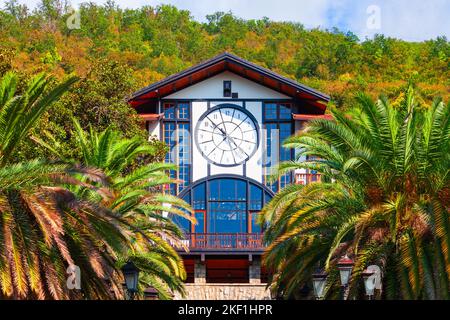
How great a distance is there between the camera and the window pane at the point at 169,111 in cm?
5244

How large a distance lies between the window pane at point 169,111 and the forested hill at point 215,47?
29.7 meters

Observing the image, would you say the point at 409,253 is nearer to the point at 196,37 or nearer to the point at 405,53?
the point at 405,53

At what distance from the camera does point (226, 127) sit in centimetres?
5231

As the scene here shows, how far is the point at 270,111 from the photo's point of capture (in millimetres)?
52438

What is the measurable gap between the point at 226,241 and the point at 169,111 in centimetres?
627

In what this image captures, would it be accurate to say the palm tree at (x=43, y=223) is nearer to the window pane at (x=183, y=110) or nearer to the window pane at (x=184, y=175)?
the window pane at (x=184, y=175)

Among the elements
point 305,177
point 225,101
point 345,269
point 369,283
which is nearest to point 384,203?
point 345,269

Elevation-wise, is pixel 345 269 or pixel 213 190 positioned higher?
pixel 213 190

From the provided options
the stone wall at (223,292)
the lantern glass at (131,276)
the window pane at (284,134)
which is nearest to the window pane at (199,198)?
the window pane at (284,134)

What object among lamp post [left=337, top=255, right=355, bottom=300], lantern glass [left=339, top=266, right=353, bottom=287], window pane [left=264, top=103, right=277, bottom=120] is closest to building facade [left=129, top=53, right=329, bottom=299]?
window pane [left=264, top=103, right=277, bottom=120]

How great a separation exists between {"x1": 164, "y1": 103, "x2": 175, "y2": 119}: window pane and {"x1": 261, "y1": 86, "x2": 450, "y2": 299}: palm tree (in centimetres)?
2161

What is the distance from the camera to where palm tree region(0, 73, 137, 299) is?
2472 centimetres

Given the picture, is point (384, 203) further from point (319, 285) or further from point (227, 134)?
point (227, 134)
